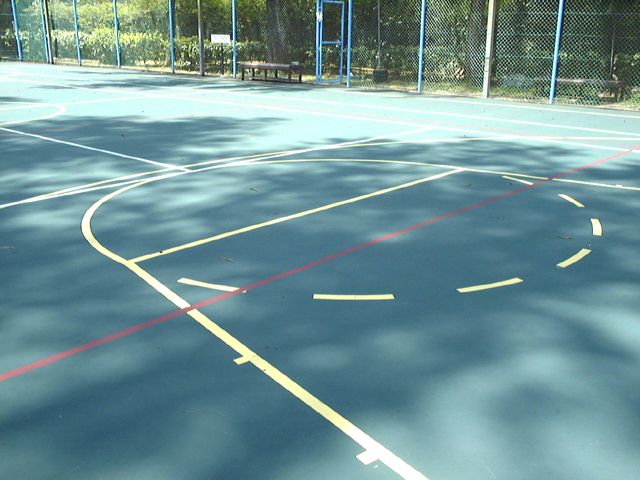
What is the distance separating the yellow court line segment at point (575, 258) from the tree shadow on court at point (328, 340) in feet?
0.28

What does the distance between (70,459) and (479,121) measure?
13.0m

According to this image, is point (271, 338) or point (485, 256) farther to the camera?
point (485, 256)

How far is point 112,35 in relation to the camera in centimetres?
3456

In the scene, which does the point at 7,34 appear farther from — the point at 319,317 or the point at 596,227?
the point at 319,317

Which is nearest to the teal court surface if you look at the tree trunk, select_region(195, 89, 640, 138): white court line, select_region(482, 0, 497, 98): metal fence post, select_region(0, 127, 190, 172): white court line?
select_region(0, 127, 190, 172): white court line

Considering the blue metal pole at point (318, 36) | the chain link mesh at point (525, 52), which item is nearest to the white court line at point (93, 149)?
the blue metal pole at point (318, 36)

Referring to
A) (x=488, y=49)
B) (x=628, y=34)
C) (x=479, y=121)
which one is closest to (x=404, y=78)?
(x=488, y=49)

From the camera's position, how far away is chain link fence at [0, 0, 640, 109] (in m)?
18.2

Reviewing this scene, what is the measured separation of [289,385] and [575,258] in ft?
10.7

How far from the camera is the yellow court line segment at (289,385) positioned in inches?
117

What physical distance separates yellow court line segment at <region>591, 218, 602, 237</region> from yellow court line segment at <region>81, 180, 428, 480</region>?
4.00 m

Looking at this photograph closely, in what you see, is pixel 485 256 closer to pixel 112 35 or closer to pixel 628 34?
pixel 628 34

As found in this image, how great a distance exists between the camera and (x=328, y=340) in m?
4.20

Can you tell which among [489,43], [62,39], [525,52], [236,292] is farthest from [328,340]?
[62,39]
